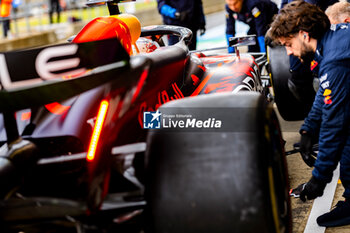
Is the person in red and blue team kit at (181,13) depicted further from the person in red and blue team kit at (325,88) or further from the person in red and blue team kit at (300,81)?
the person in red and blue team kit at (325,88)

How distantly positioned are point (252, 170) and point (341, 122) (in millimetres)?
974

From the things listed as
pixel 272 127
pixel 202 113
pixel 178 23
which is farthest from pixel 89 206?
pixel 178 23

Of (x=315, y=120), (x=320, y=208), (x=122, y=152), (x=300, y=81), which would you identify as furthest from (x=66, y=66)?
(x=300, y=81)

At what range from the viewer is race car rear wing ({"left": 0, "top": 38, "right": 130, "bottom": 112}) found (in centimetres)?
176

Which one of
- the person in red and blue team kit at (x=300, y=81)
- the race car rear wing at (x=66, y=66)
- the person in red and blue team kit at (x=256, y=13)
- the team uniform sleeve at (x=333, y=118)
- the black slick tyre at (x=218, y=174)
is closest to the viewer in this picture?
the race car rear wing at (x=66, y=66)

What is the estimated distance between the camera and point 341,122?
8.75 ft

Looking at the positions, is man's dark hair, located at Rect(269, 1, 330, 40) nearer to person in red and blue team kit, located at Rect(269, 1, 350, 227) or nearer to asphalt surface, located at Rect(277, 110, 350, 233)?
person in red and blue team kit, located at Rect(269, 1, 350, 227)

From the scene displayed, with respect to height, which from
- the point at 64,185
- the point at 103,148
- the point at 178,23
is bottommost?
the point at 178,23

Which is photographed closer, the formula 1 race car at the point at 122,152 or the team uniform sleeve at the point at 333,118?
the formula 1 race car at the point at 122,152

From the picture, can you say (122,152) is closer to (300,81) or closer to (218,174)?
(218,174)

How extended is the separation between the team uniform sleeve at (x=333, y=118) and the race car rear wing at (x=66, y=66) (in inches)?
50.5

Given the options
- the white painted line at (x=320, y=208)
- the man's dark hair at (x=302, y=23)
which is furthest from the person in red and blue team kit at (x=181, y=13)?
the man's dark hair at (x=302, y=23)

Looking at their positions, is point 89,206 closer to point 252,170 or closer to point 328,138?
point 252,170

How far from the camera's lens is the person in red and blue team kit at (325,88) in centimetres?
267
